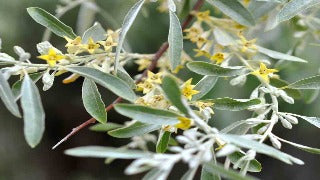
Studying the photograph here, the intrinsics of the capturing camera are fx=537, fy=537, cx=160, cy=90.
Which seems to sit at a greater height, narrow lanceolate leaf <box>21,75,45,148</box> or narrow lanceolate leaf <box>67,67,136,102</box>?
narrow lanceolate leaf <box>21,75,45,148</box>

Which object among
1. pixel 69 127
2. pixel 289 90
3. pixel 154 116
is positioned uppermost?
pixel 154 116

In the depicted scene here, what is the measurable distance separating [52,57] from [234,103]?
8.4 inches

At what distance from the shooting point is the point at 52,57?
0.59 metres

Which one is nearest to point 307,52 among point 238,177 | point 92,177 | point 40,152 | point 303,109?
point 303,109

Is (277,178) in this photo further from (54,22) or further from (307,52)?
(54,22)

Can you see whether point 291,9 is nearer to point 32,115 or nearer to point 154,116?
point 154,116

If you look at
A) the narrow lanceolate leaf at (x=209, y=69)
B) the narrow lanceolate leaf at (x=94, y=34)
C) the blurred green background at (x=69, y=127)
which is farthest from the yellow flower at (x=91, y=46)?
the blurred green background at (x=69, y=127)

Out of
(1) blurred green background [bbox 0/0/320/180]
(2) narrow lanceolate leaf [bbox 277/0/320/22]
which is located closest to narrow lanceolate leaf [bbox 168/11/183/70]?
(2) narrow lanceolate leaf [bbox 277/0/320/22]

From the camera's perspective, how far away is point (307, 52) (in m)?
1.19

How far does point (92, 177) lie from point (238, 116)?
1.10 m

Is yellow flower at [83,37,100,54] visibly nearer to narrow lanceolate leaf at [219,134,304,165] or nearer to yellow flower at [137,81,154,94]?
yellow flower at [137,81,154,94]

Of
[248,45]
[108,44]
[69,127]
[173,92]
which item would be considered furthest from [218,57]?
[69,127]

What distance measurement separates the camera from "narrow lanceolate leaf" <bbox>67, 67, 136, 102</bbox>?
55 cm

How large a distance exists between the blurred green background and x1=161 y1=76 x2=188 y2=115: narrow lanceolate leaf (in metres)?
1.01
